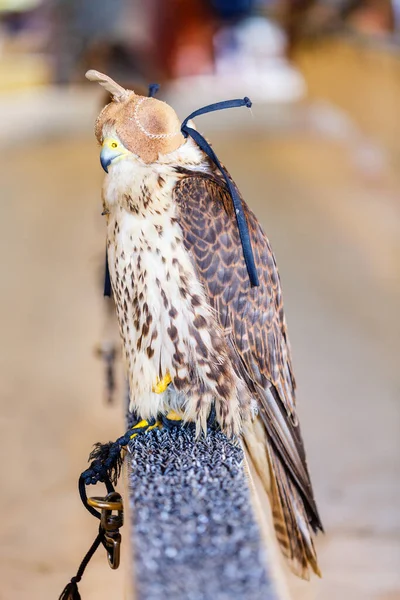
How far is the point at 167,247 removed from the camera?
3.59ft

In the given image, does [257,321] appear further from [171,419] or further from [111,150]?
[111,150]

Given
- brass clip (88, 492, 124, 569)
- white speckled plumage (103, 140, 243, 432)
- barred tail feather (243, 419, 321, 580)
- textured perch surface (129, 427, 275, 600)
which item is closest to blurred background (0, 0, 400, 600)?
textured perch surface (129, 427, 275, 600)

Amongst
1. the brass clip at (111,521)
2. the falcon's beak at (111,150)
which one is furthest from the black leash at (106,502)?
the falcon's beak at (111,150)

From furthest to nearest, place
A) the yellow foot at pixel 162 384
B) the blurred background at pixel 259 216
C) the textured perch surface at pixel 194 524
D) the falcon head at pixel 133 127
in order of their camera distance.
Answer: the blurred background at pixel 259 216 < the yellow foot at pixel 162 384 < the falcon head at pixel 133 127 < the textured perch surface at pixel 194 524

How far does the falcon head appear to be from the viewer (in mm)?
1021

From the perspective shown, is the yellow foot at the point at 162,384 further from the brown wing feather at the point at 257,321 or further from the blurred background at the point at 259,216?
the blurred background at the point at 259,216

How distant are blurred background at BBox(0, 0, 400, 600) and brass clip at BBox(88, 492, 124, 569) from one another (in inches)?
8.7

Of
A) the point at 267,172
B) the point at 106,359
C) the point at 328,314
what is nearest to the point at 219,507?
the point at 106,359

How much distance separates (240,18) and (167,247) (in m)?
8.50

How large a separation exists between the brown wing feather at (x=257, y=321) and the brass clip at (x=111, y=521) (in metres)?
0.26

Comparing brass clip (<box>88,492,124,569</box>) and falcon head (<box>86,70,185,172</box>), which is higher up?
falcon head (<box>86,70,185,172</box>)

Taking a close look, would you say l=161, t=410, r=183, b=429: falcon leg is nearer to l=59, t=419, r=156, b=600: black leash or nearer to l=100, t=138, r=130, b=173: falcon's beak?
l=59, t=419, r=156, b=600: black leash

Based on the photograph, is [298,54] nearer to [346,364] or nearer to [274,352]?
[346,364]

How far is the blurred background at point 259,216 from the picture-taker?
2.43m
